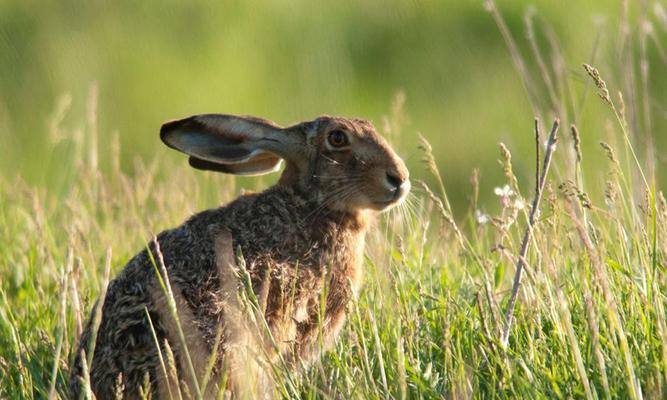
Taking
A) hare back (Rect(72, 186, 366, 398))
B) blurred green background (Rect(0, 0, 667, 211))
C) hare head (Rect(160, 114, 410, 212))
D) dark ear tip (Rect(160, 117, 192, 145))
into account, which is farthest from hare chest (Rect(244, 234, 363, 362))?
blurred green background (Rect(0, 0, 667, 211))

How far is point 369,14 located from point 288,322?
874 cm

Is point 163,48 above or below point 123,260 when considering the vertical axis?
above

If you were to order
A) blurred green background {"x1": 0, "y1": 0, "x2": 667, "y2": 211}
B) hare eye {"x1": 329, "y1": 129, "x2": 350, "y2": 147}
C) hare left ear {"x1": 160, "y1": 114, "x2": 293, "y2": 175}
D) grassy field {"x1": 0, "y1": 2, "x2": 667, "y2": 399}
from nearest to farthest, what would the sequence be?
grassy field {"x1": 0, "y1": 2, "x2": 667, "y2": 399} < hare left ear {"x1": 160, "y1": 114, "x2": 293, "y2": 175} < hare eye {"x1": 329, "y1": 129, "x2": 350, "y2": 147} < blurred green background {"x1": 0, "y1": 0, "x2": 667, "y2": 211}

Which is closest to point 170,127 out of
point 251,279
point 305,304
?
point 251,279

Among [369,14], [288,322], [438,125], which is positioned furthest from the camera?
[369,14]

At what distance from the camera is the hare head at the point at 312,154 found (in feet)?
16.8

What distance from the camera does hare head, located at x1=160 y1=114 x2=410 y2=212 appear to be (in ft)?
16.8

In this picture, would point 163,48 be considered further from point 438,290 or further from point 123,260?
point 438,290

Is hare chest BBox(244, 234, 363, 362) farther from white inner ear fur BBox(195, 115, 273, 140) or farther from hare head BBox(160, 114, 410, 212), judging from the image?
white inner ear fur BBox(195, 115, 273, 140)

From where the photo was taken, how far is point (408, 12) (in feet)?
42.3

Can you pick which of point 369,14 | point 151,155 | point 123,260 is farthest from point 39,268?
point 369,14

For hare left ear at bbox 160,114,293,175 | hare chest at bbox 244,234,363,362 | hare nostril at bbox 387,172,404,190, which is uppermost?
hare left ear at bbox 160,114,293,175

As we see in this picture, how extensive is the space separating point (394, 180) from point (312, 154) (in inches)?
17.6

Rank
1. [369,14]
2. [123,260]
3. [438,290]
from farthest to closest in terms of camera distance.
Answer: [369,14], [123,260], [438,290]
